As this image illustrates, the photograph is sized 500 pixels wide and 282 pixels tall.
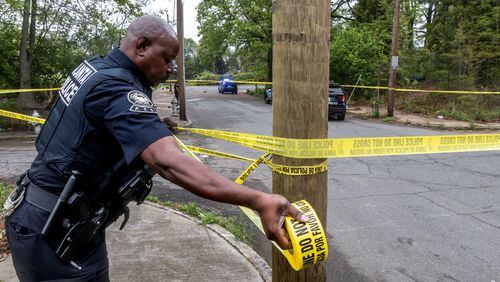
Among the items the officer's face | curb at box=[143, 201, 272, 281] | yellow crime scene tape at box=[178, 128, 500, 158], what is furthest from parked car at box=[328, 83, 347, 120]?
the officer's face

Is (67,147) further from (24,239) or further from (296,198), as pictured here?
(296,198)

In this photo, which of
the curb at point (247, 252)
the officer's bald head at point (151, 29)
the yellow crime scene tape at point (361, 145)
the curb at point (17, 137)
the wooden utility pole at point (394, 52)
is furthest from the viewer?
the wooden utility pole at point (394, 52)

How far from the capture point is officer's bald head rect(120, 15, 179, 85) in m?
1.87

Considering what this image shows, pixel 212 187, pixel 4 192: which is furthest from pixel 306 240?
pixel 4 192

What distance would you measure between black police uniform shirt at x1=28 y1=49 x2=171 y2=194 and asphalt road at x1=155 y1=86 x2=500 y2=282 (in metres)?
2.85

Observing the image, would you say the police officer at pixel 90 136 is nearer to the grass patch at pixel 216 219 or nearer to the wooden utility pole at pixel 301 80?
the wooden utility pole at pixel 301 80

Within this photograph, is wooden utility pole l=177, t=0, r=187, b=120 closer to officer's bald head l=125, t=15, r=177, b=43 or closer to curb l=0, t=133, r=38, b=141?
curb l=0, t=133, r=38, b=141

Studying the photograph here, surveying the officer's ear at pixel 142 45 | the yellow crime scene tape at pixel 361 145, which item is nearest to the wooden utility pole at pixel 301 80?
the yellow crime scene tape at pixel 361 145

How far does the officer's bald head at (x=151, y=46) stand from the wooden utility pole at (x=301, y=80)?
1.78 feet

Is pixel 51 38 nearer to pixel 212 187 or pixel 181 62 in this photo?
pixel 181 62

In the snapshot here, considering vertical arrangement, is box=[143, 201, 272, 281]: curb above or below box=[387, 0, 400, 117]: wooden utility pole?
below

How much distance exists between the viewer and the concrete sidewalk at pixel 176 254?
383 centimetres

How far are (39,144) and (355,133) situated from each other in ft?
40.9

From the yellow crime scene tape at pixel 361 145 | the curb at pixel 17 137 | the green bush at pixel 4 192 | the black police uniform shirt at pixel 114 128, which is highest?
the black police uniform shirt at pixel 114 128
